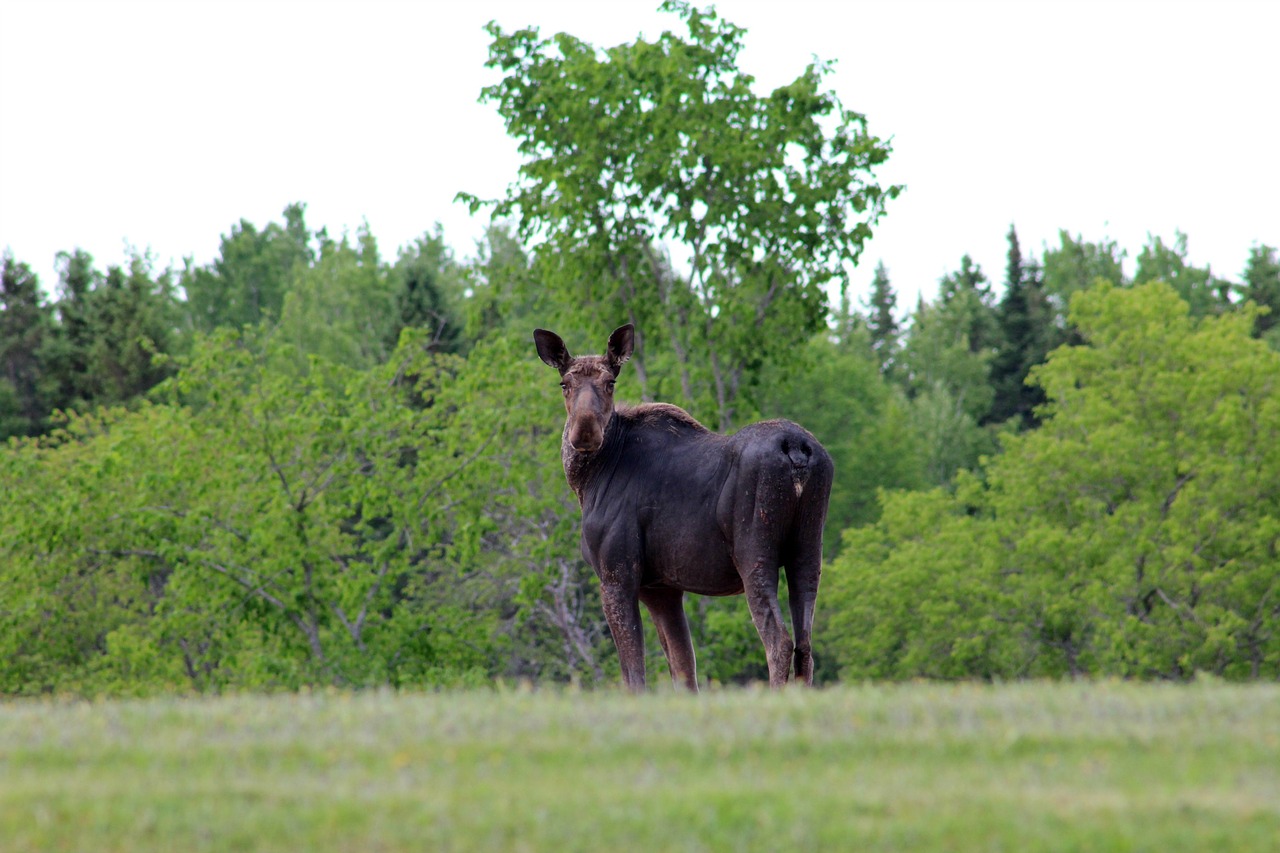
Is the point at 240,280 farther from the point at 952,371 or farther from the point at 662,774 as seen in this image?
the point at 662,774

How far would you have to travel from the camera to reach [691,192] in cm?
3772

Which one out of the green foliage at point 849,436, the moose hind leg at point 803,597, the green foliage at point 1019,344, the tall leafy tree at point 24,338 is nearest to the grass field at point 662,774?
the moose hind leg at point 803,597

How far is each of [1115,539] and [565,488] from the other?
63.7 ft

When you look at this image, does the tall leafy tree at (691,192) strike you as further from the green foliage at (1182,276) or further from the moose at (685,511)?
the green foliage at (1182,276)

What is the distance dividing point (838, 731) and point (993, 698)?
4.89 feet

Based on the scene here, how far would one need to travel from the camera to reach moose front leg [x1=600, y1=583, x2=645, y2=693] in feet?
41.3

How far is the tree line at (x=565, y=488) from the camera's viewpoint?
111 ft

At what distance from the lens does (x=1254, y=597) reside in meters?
46.9

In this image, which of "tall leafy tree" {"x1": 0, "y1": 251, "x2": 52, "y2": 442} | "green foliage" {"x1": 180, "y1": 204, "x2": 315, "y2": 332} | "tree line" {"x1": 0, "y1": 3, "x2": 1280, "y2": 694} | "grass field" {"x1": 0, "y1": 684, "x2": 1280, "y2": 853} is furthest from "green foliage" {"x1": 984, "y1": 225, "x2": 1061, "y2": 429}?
"grass field" {"x1": 0, "y1": 684, "x2": 1280, "y2": 853}

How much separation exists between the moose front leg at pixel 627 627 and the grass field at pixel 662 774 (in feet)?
8.15

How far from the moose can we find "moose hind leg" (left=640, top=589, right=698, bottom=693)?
0.01 meters

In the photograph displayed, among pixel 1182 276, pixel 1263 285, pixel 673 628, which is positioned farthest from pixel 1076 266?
pixel 673 628

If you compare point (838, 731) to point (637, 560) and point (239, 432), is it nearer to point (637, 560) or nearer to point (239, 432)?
point (637, 560)

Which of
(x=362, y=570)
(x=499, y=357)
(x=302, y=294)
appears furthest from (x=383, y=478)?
(x=302, y=294)
